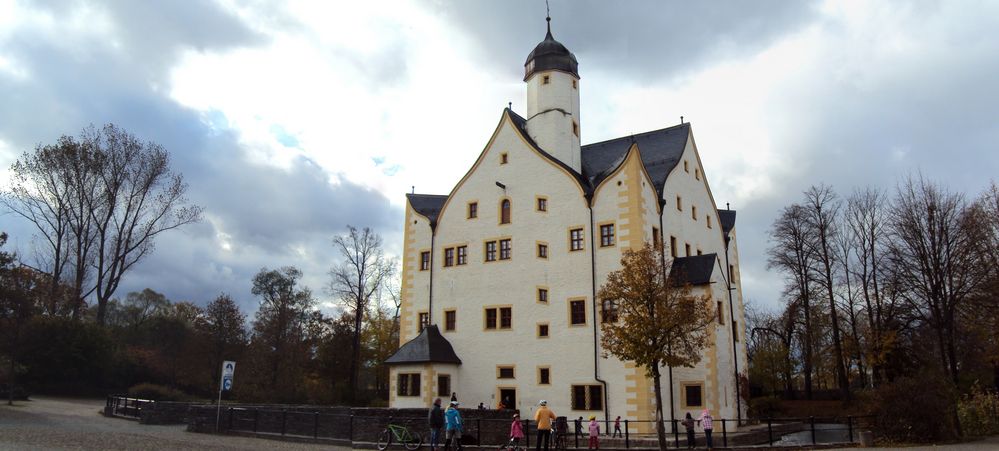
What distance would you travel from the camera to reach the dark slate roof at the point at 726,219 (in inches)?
1554

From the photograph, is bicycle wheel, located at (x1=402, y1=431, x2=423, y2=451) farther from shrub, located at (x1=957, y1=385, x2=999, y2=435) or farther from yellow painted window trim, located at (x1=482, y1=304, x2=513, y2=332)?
shrub, located at (x1=957, y1=385, x2=999, y2=435)

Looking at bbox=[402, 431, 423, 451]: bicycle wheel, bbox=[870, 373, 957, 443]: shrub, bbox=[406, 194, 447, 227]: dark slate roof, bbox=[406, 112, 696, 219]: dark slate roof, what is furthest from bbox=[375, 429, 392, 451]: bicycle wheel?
bbox=[406, 194, 447, 227]: dark slate roof

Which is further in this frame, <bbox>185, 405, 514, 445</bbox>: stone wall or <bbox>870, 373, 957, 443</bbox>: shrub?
<bbox>185, 405, 514, 445</bbox>: stone wall

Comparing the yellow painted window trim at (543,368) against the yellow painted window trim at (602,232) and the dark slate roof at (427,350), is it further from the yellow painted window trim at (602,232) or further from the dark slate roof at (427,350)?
the yellow painted window trim at (602,232)

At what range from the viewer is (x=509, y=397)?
32188mm

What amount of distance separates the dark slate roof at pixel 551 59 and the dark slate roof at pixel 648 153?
4.19 m

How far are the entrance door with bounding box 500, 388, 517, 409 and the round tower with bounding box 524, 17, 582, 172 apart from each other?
11194mm

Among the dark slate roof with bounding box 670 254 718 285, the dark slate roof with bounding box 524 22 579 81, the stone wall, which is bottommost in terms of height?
the stone wall

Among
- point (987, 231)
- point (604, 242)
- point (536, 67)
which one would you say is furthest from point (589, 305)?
point (987, 231)

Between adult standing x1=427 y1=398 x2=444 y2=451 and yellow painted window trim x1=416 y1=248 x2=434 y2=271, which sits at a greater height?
yellow painted window trim x1=416 y1=248 x2=434 y2=271

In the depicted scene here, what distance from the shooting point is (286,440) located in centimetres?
2255

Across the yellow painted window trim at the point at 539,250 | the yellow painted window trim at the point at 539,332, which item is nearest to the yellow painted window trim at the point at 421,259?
the yellow painted window trim at the point at 539,250

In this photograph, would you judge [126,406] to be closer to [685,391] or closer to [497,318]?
[497,318]

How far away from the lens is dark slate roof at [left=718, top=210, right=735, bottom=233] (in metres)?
39.5
